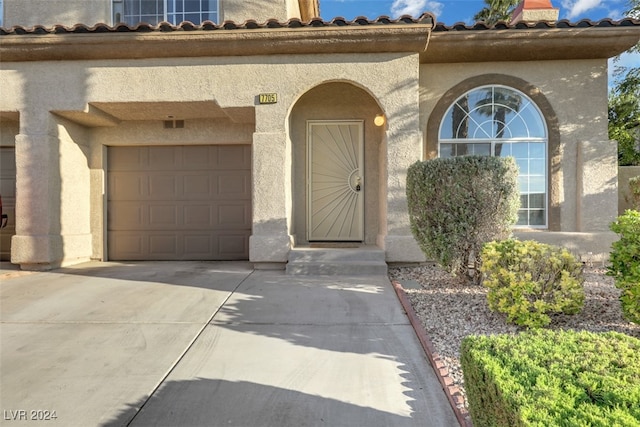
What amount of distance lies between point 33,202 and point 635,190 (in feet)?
37.6

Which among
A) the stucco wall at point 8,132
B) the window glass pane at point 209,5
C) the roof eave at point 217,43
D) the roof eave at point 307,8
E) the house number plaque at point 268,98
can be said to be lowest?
the stucco wall at point 8,132

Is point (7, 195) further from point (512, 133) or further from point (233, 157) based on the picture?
point (512, 133)

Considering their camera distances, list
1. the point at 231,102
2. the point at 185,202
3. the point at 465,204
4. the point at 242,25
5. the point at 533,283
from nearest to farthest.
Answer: the point at 533,283, the point at 465,204, the point at 242,25, the point at 231,102, the point at 185,202

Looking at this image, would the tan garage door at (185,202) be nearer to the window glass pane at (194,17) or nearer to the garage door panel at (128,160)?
the garage door panel at (128,160)

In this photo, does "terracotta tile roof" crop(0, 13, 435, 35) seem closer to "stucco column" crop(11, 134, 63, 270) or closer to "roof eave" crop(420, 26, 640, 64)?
"roof eave" crop(420, 26, 640, 64)

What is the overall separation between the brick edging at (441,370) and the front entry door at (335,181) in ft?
11.8

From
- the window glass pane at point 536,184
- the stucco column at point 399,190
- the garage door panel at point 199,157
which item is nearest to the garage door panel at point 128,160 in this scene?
the garage door panel at point 199,157

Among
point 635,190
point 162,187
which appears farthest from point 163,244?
point 635,190

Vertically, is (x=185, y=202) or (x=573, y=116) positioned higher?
(x=573, y=116)

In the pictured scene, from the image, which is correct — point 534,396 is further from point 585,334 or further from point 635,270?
point 635,270

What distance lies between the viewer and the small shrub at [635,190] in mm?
7012

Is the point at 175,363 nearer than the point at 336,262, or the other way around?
the point at 175,363

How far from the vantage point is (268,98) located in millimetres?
6703

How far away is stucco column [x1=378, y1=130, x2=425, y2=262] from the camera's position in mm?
6629
